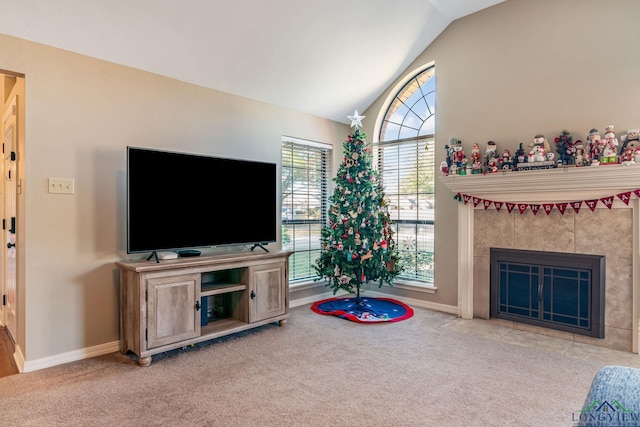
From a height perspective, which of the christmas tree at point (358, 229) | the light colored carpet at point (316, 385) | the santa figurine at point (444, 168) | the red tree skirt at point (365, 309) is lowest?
the light colored carpet at point (316, 385)

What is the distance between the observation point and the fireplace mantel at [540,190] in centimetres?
328

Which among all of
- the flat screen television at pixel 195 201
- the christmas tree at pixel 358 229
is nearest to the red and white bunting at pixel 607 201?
the christmas tree at pixel 358 229

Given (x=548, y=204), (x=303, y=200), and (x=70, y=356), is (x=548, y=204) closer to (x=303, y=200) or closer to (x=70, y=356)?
(x=303, y=200)

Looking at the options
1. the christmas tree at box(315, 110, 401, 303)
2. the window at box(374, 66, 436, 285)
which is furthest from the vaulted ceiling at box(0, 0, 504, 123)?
the christmas tree at box(315, 110, 401, 303)

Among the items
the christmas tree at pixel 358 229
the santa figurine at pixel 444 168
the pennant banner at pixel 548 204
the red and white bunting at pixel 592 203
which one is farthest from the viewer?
the christmas tree at pixel 358 229

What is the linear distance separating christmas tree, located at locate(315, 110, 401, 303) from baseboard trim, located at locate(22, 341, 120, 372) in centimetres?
228

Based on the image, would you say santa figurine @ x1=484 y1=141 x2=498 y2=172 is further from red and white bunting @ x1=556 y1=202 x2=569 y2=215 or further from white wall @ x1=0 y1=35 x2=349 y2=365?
white wall @ x1=0 y1=35 x2=349 y2=365

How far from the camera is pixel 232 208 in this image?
3744 millimetres

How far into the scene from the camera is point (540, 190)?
3666mm

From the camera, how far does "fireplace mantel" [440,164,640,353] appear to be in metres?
3.28

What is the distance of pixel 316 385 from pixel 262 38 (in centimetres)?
297

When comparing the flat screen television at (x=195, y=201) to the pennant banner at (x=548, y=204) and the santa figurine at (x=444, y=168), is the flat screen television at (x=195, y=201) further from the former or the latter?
the pennant banner at (x=548, y=204)

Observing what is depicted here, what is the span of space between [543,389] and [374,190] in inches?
100

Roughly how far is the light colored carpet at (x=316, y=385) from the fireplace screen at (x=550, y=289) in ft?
1.79
